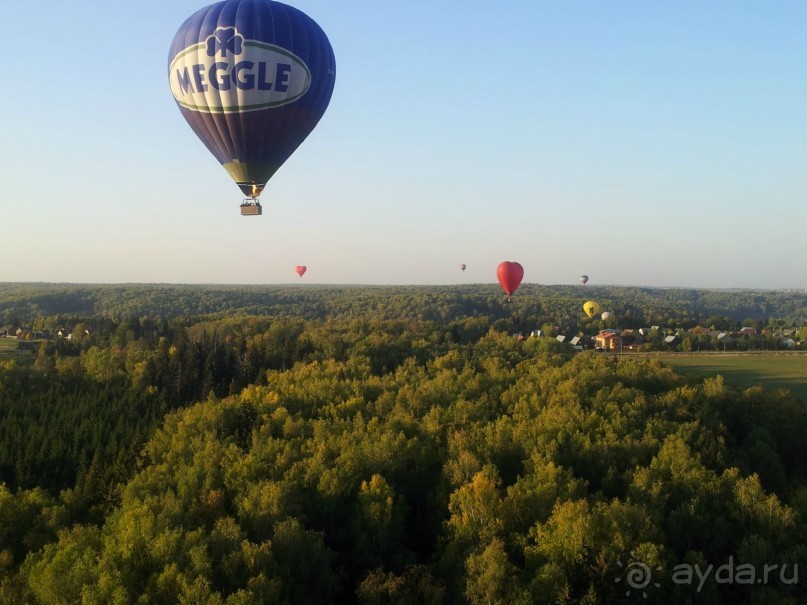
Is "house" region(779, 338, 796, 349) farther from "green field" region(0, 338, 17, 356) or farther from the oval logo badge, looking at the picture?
"green field" region(0, 338, 17, 356)

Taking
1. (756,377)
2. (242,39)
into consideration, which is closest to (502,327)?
(756,377)

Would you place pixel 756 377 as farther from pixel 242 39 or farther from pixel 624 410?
pixel 242 39

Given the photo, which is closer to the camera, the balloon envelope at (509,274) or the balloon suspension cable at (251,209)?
the balloon suspension cable at (251,209)

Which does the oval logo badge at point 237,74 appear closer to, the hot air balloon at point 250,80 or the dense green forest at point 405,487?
the hot air balloon at point 250,80

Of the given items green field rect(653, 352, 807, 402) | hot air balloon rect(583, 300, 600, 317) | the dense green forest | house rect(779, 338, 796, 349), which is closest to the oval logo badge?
the dense green forest

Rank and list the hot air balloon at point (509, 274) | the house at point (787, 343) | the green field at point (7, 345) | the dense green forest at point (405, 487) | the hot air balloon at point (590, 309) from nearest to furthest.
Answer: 1. the dense green forest at point (405, 487)
2. the hot air balloon at point (509, 274)
3. the green field at point (7, 345)
4. the house at point (787, 343)
5. the hot air balloon at point (590, 309)

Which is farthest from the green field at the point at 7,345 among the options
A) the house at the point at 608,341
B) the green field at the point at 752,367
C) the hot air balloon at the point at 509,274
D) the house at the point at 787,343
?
the house at the point at 787,343
